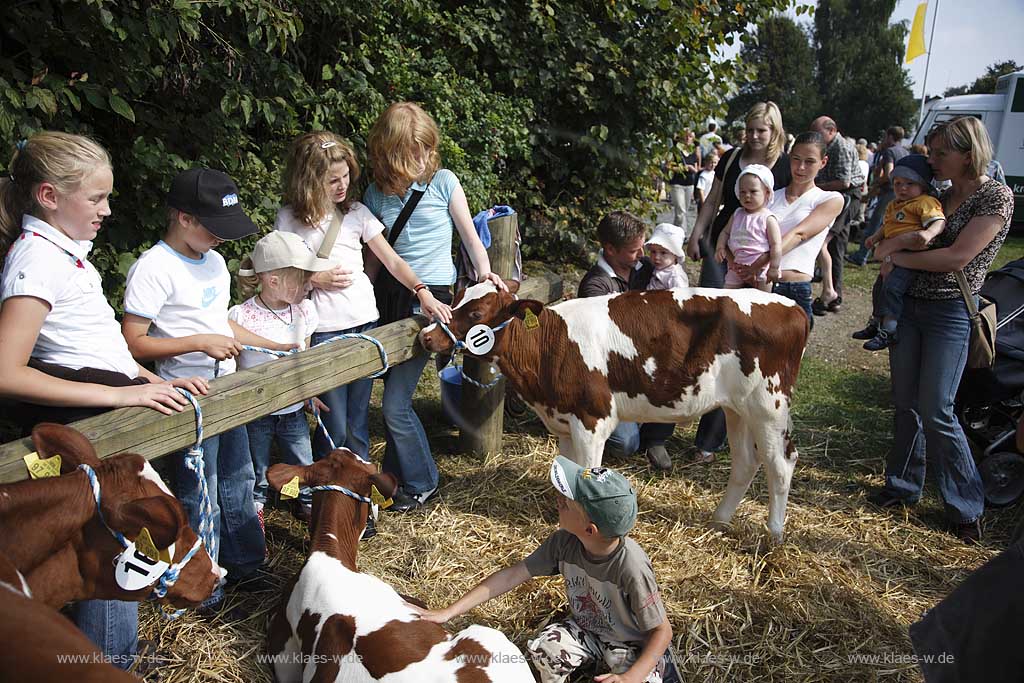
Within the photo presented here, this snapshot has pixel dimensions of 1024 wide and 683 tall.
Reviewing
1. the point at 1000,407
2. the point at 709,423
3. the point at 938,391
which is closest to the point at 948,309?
the point at 938,391

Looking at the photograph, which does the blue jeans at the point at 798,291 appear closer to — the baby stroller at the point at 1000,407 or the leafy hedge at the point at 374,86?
the baby stroller at the point at 1000,407

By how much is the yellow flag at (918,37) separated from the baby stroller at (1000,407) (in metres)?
16.6

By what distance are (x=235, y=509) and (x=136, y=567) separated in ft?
4.10

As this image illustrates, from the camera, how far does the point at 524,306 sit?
3.75 metres

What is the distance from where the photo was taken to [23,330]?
227cm

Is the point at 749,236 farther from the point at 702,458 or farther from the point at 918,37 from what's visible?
the point at 918,37

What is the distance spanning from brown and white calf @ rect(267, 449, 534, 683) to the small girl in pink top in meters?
→ 2.71

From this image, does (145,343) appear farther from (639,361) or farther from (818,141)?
(818,141)

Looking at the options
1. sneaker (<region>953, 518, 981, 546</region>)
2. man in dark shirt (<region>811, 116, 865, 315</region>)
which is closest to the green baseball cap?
sneaker (<region>953, 518, 981, 546</region>)

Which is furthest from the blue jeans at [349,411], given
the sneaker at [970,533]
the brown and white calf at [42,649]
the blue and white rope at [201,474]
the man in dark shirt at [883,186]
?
the man in dark shirt at [883,186]

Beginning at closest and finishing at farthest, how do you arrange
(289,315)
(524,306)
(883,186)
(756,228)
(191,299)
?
(191,299) → (289,315) → (524,306) → (756,228) → (883,186)

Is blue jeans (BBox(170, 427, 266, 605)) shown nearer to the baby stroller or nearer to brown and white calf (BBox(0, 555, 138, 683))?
brown and white calf (BBox(0, 555, 138, 683))

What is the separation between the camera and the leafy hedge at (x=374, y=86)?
4.25 m

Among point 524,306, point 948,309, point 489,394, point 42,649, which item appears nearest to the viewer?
point 42,649
